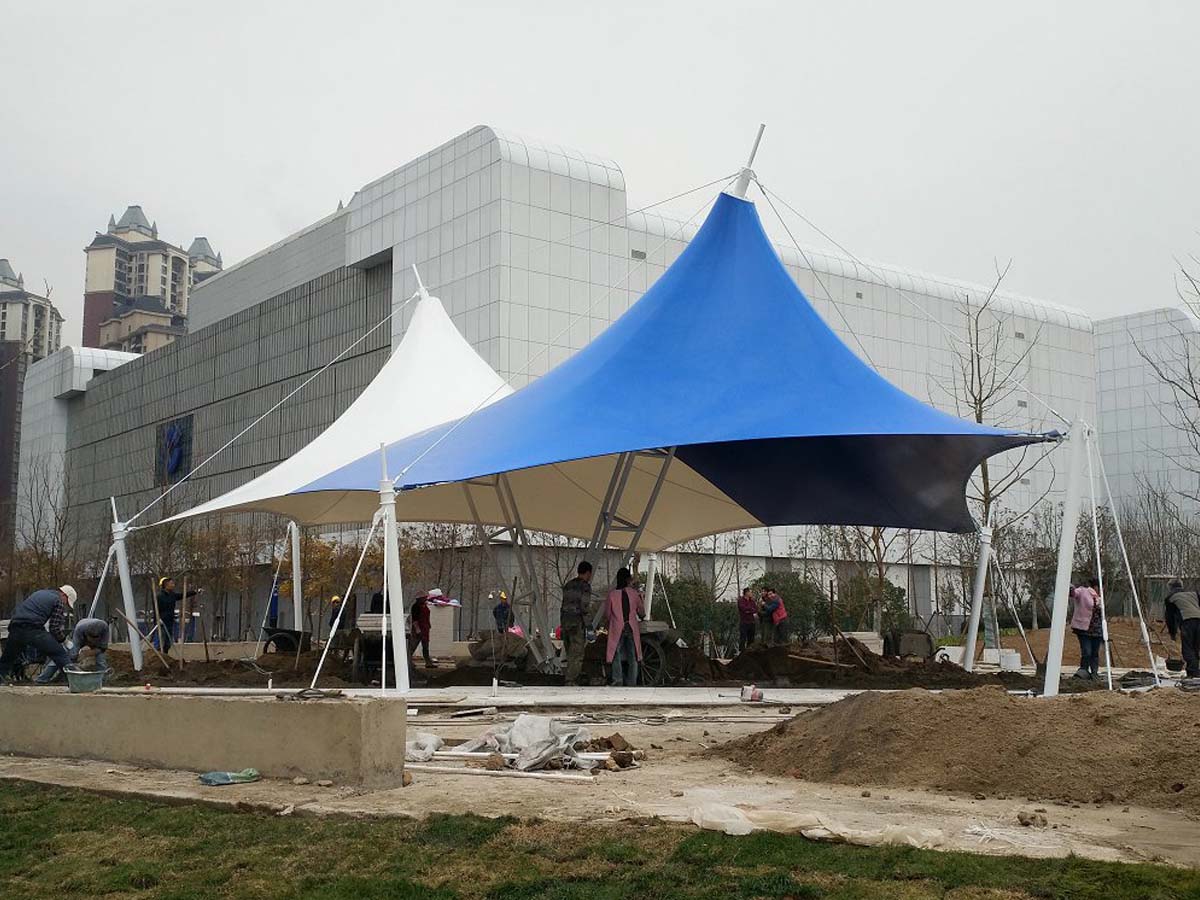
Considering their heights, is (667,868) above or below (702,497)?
below

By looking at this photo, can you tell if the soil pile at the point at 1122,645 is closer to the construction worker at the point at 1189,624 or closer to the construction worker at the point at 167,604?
the construction worker at the point at 1189,624

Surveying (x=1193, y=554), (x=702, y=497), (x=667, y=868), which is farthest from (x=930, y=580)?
(x=667, y=868)

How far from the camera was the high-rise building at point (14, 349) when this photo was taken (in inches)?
380

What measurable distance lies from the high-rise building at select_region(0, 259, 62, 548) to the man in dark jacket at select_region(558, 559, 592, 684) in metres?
6.77

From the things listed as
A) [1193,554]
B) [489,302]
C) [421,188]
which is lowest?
[1193,554]

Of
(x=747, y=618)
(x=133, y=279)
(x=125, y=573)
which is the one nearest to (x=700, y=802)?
(x=125, y=573)

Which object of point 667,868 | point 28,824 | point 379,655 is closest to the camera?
point 667,868

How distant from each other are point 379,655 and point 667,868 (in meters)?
12.4

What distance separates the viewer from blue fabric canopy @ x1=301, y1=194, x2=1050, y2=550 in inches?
584

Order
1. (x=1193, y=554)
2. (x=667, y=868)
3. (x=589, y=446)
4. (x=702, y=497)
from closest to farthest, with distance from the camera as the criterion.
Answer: (x=667, y=868), (x=589, y=446), (x=702, y=497), (x=1193, y=554)

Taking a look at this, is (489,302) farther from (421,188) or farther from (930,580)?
(930,580)

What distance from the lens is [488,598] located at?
41062 millimetres

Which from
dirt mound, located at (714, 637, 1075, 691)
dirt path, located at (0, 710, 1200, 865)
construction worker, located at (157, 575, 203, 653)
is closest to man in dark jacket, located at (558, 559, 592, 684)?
dirt mound, located at (714, 637, 1075, 691)

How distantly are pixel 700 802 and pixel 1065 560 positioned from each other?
778 centimetres
